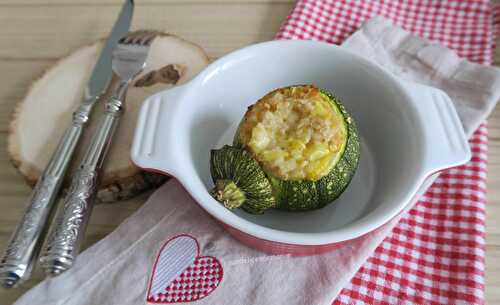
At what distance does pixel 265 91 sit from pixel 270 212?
0.31 m

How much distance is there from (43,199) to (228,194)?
15.3 inches

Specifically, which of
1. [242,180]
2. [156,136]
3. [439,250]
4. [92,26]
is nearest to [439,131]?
[439,250]

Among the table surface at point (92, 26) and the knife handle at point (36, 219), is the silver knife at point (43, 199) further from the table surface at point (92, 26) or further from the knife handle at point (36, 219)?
the table surface at point (92, 26)

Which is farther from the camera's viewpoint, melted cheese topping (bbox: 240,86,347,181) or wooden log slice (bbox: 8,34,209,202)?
wooden log slice (bbox: 8,34,209,202)

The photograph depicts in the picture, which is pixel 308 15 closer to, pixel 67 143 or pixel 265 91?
pixel 265 91

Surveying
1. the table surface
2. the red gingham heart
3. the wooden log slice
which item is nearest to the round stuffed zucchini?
the red gingham heart

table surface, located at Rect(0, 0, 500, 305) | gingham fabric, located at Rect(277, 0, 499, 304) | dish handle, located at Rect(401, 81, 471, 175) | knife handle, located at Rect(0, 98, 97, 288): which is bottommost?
gingham fabric, located at Rect(277, 0, 499, 304)

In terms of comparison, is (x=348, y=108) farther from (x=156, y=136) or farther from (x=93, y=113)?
(x=93, y=113)

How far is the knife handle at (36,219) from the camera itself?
0.76 metres

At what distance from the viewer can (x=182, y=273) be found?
800 millimetres

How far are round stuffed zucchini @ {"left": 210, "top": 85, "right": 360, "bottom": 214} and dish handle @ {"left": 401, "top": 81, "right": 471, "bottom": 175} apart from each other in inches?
5.3

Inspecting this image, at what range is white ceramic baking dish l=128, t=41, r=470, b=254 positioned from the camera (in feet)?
2.38

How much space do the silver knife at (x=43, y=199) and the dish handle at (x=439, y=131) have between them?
72cm

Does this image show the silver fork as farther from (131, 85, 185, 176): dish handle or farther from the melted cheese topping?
the melted cheese topping
